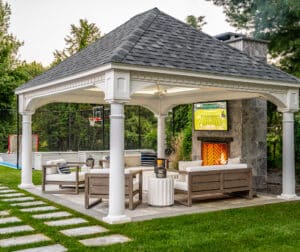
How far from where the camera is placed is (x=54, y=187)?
36.0 feet

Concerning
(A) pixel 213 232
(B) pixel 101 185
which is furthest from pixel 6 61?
(A) pixel 213 232

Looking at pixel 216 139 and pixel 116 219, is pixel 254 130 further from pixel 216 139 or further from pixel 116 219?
pixel 116 219

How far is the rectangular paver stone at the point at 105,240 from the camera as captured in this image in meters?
5.59

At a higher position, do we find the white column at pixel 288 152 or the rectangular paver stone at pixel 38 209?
the white column at pixel 288 152

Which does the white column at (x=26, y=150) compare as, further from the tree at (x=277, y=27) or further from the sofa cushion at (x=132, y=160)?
the tree at (x=277, y=27)

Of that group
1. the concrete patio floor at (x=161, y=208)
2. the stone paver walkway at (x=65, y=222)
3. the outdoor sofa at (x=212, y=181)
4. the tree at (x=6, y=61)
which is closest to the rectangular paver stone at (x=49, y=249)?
the stone paver walkway at (x=65, y=222)

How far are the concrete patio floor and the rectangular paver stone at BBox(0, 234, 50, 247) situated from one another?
144 centimetres

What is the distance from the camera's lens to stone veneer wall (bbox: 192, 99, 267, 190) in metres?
10.8

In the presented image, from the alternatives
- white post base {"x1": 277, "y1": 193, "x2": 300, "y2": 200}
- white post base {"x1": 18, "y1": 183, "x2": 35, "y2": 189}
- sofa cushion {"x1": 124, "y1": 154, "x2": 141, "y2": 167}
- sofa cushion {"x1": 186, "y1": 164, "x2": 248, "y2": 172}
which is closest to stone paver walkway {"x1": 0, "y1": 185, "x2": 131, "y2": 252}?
white post base {"x1": 18, "y1": 183, "x2": 35, "y2": 189}

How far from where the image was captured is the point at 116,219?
269 inches

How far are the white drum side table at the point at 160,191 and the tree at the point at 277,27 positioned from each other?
26.9 ft

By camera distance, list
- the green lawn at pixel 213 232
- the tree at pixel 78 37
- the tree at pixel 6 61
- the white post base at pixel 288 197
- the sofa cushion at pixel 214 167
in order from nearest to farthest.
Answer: the green lawn at pixel 213 232, the sofa cushion at pixel 214 167, the white post base at pixel 288 197, the tree at pixel 6 61, the tree at pixel 78 37

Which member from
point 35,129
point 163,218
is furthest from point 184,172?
point 35,129

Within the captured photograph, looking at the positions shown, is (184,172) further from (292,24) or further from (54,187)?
(292,24)
